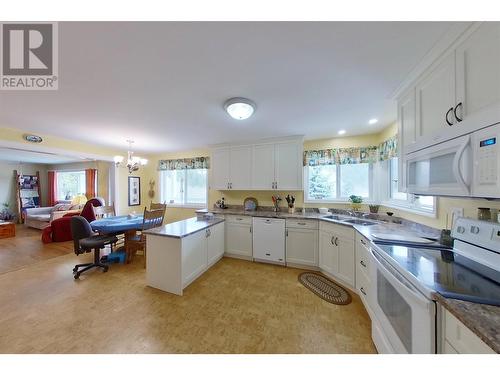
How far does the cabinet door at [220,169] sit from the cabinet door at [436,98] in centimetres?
288

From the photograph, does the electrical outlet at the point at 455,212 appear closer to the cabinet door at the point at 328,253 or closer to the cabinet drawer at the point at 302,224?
the cabinet door at the point at 328,253

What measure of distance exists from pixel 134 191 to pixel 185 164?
1.62m

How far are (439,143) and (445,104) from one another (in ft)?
1.11

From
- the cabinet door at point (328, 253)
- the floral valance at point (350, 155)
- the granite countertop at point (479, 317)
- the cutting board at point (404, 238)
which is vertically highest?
the floral valance at point (350, 155)

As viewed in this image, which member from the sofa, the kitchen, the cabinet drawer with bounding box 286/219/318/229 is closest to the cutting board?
the kitchen

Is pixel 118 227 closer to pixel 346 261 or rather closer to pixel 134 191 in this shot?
pixel 134 191

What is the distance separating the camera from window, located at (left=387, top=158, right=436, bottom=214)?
192cm

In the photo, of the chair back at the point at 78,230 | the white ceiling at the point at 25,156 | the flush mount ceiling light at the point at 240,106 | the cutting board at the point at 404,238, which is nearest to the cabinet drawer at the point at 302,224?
the cutting board at the point at 404,238

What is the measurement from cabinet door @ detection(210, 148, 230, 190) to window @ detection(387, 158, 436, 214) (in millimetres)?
2752

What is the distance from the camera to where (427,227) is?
72.7 inches

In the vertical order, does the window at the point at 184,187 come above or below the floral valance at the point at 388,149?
below

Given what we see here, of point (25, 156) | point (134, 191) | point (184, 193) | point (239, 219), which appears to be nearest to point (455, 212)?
point (239, 219)

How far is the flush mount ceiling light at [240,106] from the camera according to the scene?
187 cm

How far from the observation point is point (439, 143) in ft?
3.67
